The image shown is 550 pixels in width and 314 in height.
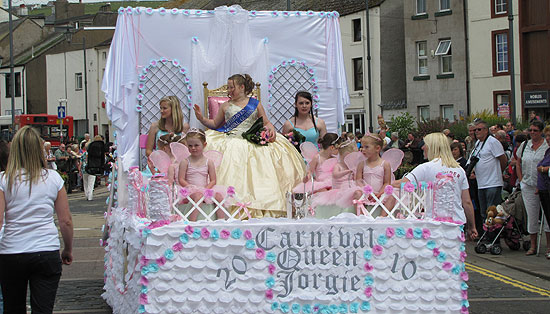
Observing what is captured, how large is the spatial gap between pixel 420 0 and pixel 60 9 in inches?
1643

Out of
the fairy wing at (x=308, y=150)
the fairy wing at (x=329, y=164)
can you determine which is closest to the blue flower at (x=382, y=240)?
the fairy wing at (x=329, y=164)

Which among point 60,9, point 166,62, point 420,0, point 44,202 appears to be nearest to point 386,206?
point 44,202

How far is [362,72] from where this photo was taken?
46.2 metres

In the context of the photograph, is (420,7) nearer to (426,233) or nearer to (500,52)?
(500,52)

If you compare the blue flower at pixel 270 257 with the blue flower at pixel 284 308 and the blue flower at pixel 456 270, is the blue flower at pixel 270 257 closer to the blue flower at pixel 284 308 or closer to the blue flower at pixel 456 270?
the blue flower at pixel 284 308

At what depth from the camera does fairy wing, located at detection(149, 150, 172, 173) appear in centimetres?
836

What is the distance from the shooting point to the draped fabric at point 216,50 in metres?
11.0

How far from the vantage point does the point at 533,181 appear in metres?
12.5

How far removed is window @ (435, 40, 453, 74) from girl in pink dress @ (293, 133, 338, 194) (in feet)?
108

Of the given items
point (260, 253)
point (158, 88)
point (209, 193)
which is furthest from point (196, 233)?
point (158, 88)

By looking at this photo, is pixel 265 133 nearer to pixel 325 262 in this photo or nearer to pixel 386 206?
pixel 386 206

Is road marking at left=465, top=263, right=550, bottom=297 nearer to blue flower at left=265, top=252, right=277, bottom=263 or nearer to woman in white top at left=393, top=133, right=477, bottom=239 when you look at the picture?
woman in white top at left=393, top=133, right=477, bottom=239

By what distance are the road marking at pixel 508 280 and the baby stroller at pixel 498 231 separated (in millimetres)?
1095

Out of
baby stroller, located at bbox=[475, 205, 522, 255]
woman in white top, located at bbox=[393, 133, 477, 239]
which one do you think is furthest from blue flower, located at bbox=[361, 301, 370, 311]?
baby stroller, located at bbox=[475, 205, 522, 255]
